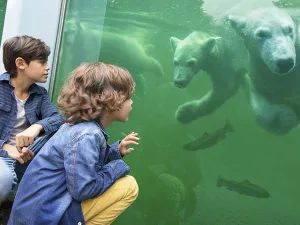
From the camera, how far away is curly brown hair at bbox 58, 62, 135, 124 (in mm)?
1458

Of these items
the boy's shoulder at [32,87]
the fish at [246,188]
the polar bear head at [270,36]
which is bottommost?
the fish at [246,188]

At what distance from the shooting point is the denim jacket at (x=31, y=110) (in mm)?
1885

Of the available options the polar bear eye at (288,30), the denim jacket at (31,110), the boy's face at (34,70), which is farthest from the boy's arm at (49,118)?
the polar bear eye at (288,30)

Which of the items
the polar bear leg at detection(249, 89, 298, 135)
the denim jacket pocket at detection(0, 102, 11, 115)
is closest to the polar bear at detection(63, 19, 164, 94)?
the polar bear leg at detection(249, 89, 298, 135)

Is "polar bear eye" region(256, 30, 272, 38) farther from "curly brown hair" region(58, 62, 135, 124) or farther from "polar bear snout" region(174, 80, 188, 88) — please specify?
"curly brown hair" region(58, 62, 135, 124)

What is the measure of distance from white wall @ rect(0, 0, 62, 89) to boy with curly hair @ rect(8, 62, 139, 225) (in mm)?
1136

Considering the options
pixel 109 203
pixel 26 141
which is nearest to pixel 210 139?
pixel 109 203

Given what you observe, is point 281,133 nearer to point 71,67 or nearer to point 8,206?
point 71,67

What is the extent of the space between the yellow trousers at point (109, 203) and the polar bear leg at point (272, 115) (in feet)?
3.01

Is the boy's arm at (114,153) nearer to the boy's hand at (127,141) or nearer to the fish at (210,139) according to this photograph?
the boy's hand at (127,141)

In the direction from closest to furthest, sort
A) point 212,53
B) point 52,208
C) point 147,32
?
point 52,208, point 212,53, point 147,32

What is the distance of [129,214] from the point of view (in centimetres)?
235

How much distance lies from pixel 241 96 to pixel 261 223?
68 centimetres

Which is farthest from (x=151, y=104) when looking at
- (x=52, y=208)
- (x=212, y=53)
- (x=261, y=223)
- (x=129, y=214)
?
(x=52, y=208)
